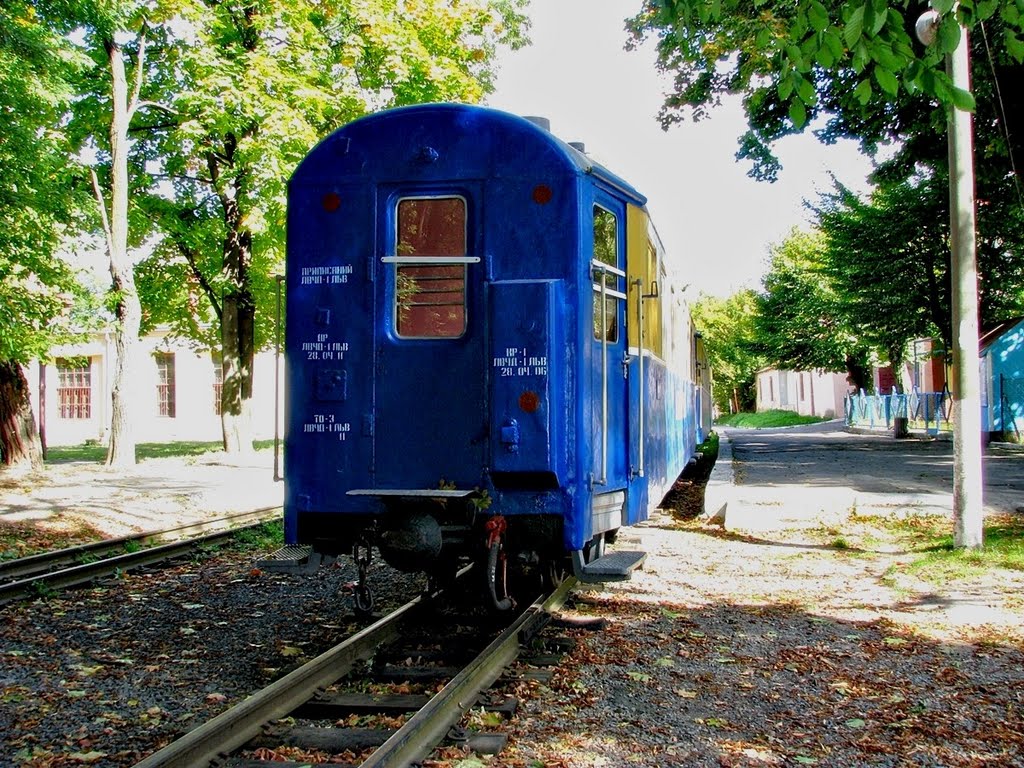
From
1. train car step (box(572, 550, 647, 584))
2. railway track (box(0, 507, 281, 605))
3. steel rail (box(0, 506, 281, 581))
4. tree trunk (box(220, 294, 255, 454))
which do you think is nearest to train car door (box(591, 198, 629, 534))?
train car step (box(572, 550, 647, 584))

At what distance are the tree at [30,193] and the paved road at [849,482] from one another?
1030 cm

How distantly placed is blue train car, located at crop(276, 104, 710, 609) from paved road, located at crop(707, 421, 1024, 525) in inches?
250

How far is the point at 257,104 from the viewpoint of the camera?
68.2 ft

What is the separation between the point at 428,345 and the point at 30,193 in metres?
10.6

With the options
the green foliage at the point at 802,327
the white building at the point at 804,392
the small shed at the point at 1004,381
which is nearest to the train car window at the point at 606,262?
the small shed at the point at 1004,381

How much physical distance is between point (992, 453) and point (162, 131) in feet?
66.0

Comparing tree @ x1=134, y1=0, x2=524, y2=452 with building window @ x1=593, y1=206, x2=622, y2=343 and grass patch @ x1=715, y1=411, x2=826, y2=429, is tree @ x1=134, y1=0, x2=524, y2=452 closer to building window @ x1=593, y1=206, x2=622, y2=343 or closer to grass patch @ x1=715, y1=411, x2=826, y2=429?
building window @ x1=593, y1=206, x2=622, y2=343

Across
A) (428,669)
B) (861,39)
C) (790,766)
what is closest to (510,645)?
(428,669)

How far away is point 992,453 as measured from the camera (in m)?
22.3

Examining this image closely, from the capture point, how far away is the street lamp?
958 centimetres

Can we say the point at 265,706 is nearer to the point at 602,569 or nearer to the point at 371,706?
the point at 371,706

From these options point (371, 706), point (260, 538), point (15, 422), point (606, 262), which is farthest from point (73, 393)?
point (371, 706)

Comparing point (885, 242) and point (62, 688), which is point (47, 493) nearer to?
point (62, 688)

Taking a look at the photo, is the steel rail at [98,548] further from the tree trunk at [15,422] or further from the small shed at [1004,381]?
the small shed at [1004,381]
